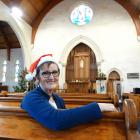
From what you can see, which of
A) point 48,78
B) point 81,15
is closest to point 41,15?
point 81,15

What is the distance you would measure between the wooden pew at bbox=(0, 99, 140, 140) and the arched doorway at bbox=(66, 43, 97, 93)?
27.3 feet

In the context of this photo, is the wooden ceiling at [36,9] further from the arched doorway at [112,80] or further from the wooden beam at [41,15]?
the arched doorway at [112,80]

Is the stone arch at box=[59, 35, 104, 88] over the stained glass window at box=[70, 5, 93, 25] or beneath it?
beneath

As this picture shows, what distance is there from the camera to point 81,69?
32.4ft

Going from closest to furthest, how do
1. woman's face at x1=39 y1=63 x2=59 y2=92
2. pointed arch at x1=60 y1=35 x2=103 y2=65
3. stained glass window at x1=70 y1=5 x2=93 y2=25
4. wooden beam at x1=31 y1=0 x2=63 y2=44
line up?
woman's face at x1=39 y1=63 x2=59 y2=92, pointed arch at x1=60 y1=35 x2=103 y2=65, stained glass window at x1=70 y1=5 x2=93 y2=25, wooden beam at x1=31 y1=0 x2=63 y2=44

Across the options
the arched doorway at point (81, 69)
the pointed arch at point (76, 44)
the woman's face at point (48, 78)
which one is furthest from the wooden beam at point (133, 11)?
the woman's face at point (48, 78)

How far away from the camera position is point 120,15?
946 centimetres

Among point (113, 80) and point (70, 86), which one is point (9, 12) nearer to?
point (70, 86)

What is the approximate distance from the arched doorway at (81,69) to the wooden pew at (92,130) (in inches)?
327

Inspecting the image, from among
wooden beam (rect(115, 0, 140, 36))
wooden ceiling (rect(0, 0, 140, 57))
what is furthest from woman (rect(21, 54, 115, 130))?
wooden beam (rect(115, 0, 140, 36))

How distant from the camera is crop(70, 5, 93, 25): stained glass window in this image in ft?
32.6

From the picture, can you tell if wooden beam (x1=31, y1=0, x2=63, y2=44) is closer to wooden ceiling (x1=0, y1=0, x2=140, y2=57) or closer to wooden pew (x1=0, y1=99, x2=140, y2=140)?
wooden ceiling (x1=0, y1=0, x2=140, y2=57)

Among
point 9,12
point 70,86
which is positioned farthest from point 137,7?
point 9,12

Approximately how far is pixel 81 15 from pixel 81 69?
2.87 meters
